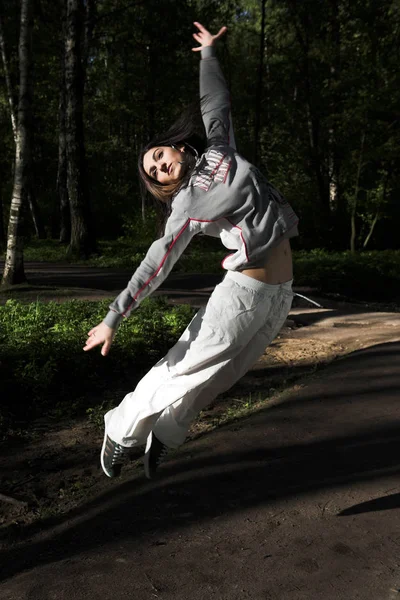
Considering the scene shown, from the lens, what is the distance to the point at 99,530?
3.33m

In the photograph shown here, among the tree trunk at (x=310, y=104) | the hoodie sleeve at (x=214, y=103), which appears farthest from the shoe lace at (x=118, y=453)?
the tree trunk at (x=310, y=104)

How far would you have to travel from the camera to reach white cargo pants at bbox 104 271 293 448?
9.57 ft

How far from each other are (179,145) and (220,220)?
0.57 metres

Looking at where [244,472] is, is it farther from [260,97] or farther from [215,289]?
[260,97]

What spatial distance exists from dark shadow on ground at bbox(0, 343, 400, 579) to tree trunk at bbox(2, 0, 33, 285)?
7093 millimetres

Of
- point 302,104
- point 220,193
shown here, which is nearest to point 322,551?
point 220,193

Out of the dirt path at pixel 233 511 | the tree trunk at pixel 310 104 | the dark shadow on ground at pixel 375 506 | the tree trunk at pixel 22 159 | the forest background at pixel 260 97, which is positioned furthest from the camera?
the tree trunk at pixel 310 104

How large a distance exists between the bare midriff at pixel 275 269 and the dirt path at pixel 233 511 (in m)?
1.25

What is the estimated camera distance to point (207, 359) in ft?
9.66

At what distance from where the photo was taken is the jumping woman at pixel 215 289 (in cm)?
282

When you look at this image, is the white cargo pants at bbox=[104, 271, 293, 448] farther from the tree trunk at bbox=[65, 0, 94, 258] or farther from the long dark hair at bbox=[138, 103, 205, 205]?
the tree trunk at bbox=[65, 0, 94, 258]

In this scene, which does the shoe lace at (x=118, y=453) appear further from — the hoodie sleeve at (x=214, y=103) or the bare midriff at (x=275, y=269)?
the hoodie sleeve at (x=214, y=103)

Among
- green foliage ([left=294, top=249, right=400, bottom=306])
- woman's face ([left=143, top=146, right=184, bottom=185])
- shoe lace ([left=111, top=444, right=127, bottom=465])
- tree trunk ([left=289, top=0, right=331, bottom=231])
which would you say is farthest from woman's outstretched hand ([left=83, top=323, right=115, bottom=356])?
tree trunk ([left=289, top=0, right=331, bottom=231])

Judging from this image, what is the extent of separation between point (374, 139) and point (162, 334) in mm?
17179
